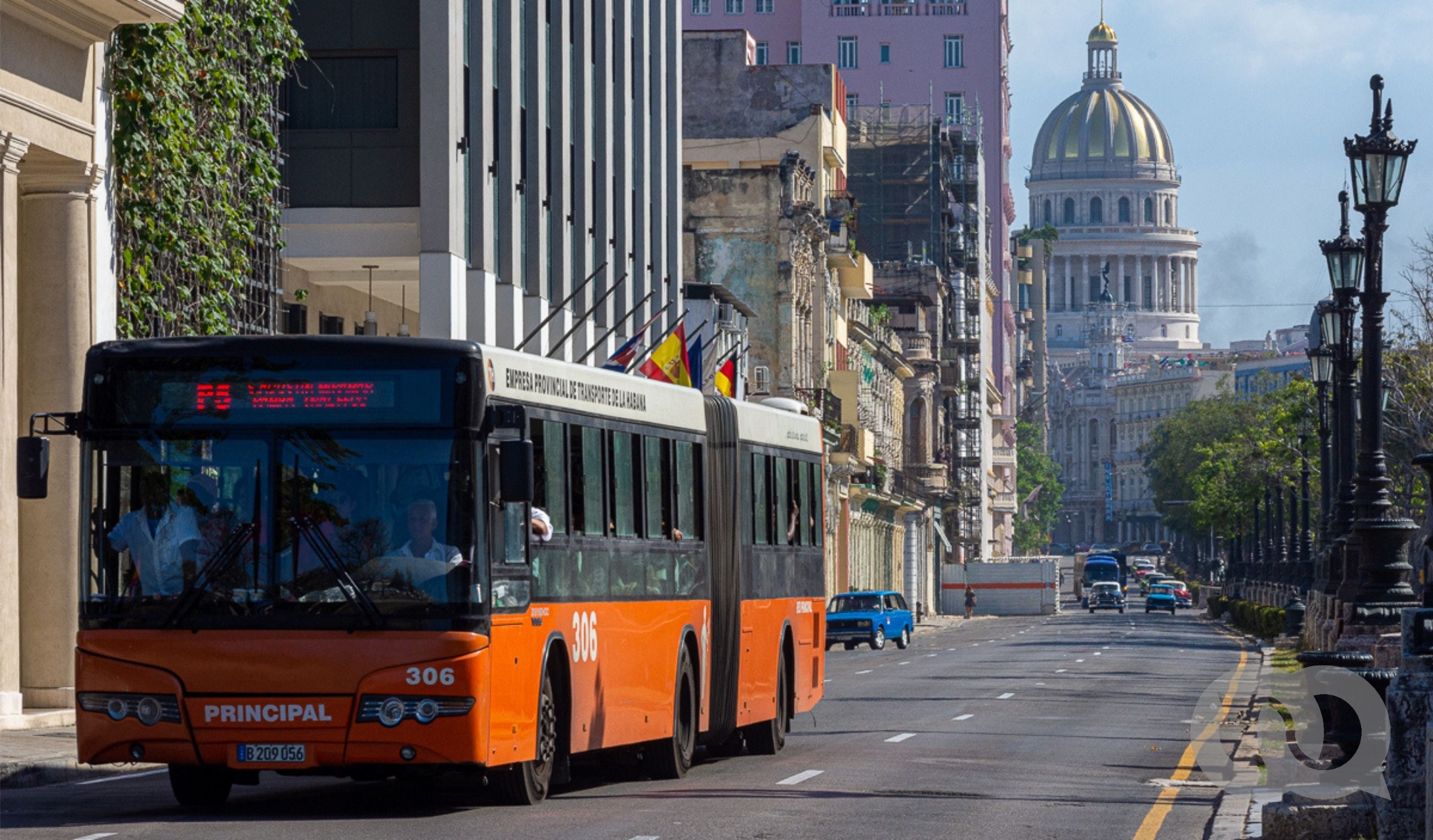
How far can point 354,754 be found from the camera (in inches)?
564

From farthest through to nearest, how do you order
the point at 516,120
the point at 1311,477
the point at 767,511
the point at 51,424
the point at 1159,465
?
the point at 1159,465 → the point at 1311,477 → the point at 516,120 → the point at 51,424 → the point at 767,511

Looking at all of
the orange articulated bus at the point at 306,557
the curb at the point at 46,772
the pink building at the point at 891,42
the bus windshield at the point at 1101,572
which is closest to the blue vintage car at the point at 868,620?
the curb at the point at 46,772

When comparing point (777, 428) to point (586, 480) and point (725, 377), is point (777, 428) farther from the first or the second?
point (725, 377)

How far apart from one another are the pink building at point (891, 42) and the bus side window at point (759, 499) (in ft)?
390

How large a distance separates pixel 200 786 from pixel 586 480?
10.6 ft

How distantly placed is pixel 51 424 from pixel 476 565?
10.7 m

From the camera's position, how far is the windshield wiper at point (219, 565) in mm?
14484

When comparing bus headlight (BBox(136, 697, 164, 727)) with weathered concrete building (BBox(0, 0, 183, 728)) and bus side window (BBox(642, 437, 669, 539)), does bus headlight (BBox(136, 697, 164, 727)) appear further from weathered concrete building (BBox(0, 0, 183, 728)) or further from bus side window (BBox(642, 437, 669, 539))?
weathered concrete building (BBox(0, 0, 183, 728))

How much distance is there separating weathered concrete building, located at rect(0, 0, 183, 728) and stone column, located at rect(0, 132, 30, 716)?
0.7 inches

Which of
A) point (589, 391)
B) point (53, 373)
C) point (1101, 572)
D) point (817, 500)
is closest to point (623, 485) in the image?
point (589, 391)

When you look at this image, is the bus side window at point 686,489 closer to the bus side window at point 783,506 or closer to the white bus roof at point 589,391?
the white bus roof at point 589,391

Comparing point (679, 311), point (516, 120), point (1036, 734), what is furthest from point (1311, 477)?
point (1036, 734)

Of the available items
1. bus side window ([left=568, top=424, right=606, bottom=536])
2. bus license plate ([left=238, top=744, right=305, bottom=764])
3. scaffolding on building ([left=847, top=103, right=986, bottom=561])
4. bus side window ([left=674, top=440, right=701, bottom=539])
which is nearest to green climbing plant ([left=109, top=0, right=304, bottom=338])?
bus side window ([left=674, top=440, right=701, bottom=539])

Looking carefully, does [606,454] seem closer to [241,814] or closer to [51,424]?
[241,814]
